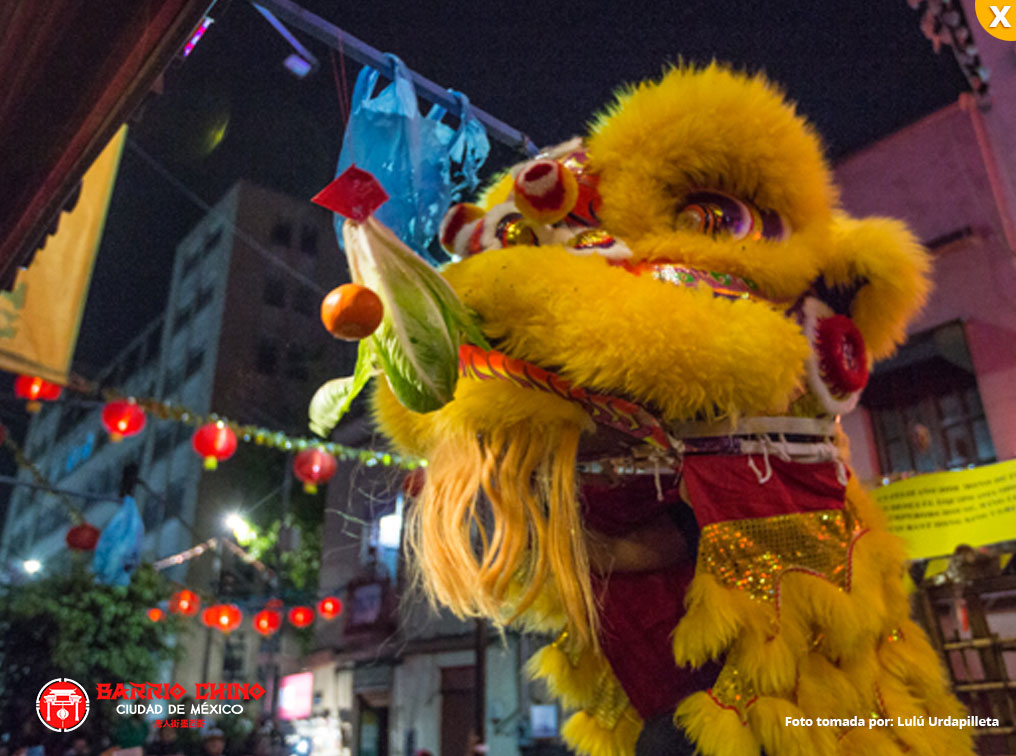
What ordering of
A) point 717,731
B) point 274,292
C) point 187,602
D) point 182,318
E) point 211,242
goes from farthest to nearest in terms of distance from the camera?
point 211,242 → point 182,318 → point 274,292 → point 187,602 → point 717,731

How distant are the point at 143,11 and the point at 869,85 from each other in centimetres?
232

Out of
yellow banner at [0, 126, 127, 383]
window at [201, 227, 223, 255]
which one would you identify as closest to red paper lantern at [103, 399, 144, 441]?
yellow banner at [0, 126, 127, 383]

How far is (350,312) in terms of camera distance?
785mm

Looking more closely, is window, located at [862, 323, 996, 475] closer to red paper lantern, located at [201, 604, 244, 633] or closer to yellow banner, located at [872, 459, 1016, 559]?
yellow banner, located at [872, 459, 1016, 559]

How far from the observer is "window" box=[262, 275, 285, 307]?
13727mm

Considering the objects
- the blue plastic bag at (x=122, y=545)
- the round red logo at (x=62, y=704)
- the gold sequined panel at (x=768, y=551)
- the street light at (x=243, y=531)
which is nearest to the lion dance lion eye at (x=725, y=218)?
the gold sequined panel at (x=768, y=551)

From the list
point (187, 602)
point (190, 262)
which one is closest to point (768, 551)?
point (187, 602)

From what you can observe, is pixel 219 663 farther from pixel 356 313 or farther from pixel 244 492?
pixel 356 313

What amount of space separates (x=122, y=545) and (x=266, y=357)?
29.5ft

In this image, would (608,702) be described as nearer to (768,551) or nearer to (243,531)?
(768,551)

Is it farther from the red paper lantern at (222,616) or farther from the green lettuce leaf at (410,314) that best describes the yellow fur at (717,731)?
the red paper lantern at (222,616)

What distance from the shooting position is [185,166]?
13.4ft

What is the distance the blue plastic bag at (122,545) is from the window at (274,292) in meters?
9.32

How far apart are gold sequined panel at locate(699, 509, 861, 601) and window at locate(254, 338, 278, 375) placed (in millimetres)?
12277
